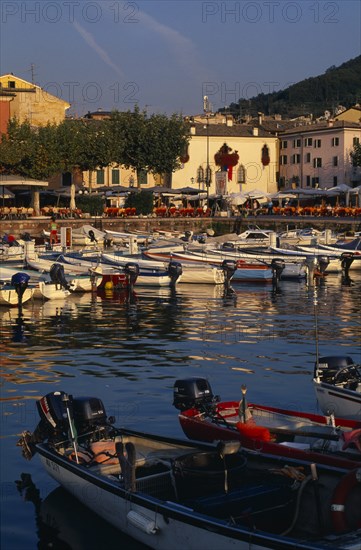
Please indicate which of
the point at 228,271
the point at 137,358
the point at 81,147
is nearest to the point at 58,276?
the point at 228,271

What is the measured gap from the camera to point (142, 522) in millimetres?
13992

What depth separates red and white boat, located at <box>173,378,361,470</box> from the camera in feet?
54.1

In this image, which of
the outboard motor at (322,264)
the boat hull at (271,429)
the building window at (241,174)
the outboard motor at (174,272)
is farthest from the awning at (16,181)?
the boat hull at (271,429)

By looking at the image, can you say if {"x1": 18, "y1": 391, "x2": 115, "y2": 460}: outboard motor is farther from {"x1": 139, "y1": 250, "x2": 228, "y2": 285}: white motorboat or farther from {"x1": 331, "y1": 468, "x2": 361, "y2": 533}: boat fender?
{"x1": 139, "y1": 250, "x2": 228, "y2": 285}: white motorboat

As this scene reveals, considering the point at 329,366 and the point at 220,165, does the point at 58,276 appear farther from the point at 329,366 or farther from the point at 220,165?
the point at 220,165

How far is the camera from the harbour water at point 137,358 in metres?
16.2

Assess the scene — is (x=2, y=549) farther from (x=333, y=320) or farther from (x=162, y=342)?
(x=333, y=320)

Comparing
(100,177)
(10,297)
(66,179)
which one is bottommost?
(10,297)

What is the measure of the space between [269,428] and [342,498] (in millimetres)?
4622

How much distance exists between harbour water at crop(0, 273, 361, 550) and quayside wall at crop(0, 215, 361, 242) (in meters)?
31.4

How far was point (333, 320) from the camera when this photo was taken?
1475 inches

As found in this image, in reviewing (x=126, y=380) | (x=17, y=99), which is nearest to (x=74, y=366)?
(x=126, y=380)

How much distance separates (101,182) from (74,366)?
75804 mm

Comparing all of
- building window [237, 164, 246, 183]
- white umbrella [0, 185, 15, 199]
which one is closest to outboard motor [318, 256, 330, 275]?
white umbrella [0, 185, 15, 199]
